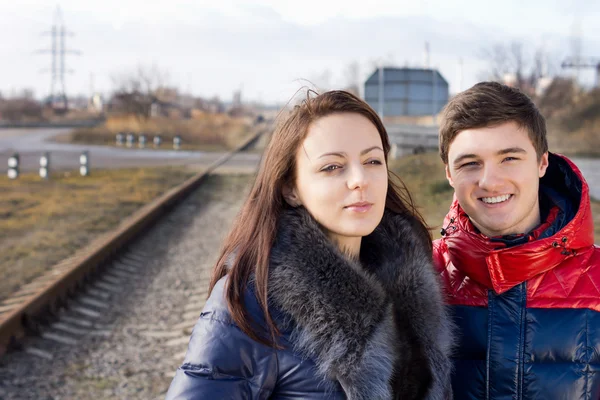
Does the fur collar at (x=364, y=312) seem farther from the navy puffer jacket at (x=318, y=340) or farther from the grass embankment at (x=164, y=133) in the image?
the grass embankment at (x=164, y=133)

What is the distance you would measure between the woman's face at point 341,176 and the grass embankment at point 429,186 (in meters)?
6.27

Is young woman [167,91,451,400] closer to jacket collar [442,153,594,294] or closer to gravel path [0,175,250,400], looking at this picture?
jacket collar [442,153,594,294]

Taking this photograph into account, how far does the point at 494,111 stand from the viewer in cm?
214

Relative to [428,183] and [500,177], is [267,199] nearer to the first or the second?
[500,177]

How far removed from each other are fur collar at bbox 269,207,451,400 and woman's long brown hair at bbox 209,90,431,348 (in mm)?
34

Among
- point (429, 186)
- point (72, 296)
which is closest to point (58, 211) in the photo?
point (72, 296)

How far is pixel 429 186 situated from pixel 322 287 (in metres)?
12.4

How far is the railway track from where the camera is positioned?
18.1ft

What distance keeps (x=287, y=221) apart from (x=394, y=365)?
1.52 feet

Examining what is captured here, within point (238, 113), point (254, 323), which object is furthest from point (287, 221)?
point (238, 113)

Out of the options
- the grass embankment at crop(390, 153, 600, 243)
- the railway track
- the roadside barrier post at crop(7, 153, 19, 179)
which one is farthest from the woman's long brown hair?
the roadside barrier post at crop(7, 153, 19, 179)

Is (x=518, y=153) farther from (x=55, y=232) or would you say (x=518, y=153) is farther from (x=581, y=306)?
(x=55, y=232)

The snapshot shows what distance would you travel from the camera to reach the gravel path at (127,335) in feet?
15.3

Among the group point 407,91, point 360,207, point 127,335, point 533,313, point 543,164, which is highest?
point 407,91
